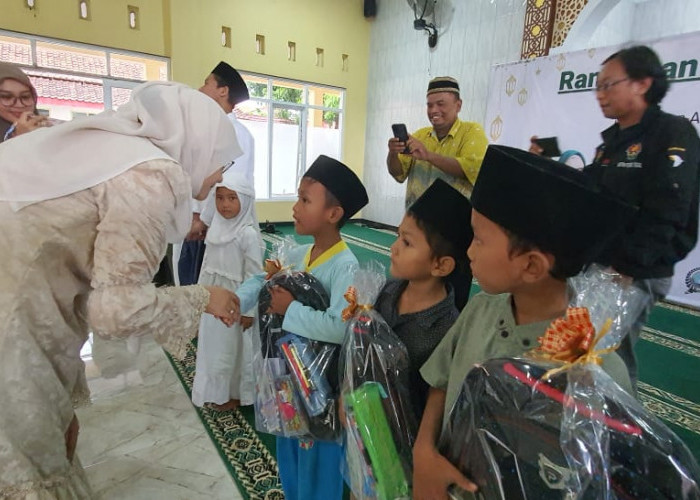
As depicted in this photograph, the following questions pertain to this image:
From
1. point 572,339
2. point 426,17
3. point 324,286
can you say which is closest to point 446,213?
point 324,286

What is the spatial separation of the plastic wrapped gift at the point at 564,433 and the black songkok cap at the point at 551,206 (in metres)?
0.17

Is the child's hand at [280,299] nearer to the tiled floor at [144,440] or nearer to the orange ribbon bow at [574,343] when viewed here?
the tiled floor at [144,440]

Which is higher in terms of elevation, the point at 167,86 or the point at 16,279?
the point at 167,86

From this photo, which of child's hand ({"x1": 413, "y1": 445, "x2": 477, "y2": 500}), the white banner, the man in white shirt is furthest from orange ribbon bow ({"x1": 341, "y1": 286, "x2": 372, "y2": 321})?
the white banner

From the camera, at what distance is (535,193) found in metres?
0.85

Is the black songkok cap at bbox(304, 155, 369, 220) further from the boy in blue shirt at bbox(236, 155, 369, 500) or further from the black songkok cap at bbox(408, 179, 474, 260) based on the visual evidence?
the black songkok cap at bbox(408, 179, 474, 260)

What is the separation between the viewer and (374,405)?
1.09 metres

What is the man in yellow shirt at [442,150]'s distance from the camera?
2.40m

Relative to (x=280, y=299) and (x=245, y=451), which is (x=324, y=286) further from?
(x=245, y=451)

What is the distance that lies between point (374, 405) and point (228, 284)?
1.62 metres

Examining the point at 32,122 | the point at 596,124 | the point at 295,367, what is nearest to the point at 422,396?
the point at 295,367

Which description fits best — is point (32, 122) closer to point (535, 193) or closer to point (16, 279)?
point (16, 279)

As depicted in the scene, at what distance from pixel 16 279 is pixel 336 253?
95 centimetres

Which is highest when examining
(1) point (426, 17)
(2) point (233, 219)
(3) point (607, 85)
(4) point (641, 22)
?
(1) point (426, 17)
